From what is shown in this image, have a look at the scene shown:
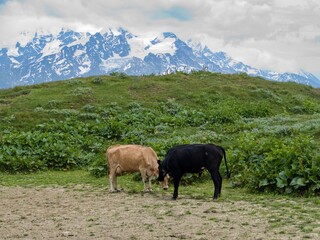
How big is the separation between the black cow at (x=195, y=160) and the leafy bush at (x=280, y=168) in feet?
5.81

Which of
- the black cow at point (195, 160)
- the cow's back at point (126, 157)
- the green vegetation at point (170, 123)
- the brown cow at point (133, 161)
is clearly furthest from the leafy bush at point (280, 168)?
the cow's back at point (126, 157)

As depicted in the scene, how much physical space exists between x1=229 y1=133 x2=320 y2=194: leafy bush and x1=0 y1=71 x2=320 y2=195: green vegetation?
0.10ft

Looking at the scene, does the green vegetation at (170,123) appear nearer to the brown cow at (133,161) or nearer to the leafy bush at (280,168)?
the leafy bush at (280,168)

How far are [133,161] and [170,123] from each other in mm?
13820

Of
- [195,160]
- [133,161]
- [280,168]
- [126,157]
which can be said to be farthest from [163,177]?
[280,168]

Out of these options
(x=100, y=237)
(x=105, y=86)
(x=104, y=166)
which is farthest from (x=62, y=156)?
(x=105, y=86)

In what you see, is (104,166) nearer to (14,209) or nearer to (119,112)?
(14,209)

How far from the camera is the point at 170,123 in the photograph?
29375mm

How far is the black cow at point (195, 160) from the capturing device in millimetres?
14064

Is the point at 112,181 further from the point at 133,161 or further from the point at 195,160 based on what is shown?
the point at 195,160

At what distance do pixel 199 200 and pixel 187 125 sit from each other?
15976 millimetres

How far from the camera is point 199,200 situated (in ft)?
44.7

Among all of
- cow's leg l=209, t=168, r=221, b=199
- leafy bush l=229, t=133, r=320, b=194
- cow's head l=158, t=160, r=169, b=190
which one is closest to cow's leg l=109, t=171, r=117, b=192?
cow's head l=158, t=160, r=169, b=190

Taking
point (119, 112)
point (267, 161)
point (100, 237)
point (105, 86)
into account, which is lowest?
point (100, 237)
